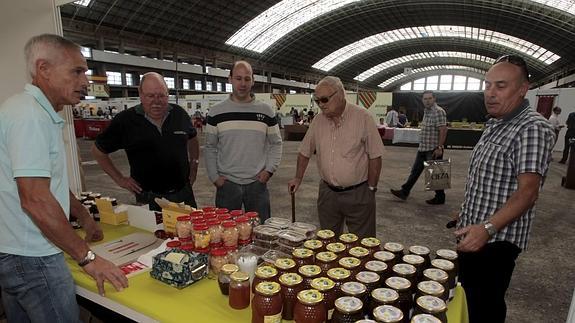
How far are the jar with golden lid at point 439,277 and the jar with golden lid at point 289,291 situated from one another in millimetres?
456

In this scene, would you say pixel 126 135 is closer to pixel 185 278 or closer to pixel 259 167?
pixel 259 167

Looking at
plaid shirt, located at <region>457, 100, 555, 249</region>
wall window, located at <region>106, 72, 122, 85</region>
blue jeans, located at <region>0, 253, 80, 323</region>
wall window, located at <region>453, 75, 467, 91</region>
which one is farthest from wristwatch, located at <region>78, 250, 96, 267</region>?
wall window, located at <region>453, 75, 467, 91</region>

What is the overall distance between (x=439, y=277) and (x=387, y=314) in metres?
0.34

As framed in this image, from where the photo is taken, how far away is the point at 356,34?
99.1 feet

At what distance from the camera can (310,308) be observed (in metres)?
0.99

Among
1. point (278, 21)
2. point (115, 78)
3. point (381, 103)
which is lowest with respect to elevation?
point (381, 103)

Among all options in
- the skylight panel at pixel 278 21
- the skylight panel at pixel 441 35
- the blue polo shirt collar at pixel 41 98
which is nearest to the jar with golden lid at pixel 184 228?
the blue polo shirt collar at pixel 41 98

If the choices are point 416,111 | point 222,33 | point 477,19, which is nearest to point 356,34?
point 477,19

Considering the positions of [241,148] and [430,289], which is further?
[241,148]

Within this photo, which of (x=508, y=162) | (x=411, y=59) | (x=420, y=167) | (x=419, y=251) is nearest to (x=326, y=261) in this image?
(x=419, y=251)

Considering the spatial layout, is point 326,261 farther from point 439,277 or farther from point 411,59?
point 411,59

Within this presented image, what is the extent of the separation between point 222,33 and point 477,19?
18.6 metres

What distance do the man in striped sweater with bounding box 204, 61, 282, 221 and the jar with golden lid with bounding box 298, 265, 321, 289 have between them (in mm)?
1559

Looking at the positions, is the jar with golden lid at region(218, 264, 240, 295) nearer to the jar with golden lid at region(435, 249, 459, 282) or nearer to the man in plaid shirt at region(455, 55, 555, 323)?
the jar with golden lid at region(435, 249, 459, 282)
